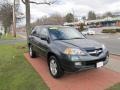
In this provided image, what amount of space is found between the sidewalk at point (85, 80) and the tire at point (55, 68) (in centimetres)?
17

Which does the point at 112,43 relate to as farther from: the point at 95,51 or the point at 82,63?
the point at 82,63

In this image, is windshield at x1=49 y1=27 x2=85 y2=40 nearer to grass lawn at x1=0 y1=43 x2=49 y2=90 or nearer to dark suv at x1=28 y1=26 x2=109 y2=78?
dark suv at x1=28 y1=26 x2=109 y2=78

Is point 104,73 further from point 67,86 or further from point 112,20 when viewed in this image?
point 112,20

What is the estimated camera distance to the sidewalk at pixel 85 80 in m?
5.80

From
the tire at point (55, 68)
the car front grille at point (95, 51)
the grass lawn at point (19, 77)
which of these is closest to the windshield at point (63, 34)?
the tire at point (55, 68)

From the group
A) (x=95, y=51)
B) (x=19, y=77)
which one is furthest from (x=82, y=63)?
(x=19, y=77)

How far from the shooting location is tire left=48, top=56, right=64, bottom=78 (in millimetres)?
6238

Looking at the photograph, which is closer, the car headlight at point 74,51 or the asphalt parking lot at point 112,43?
the car headlight at point 74,51

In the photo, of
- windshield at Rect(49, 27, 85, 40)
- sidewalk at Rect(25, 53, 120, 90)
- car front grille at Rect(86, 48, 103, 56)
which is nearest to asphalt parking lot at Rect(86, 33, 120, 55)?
windshield at Rect(49, 27, 85, 40)

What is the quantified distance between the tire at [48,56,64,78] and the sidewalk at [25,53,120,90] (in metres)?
0.17

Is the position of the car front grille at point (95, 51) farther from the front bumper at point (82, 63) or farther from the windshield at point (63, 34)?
the windshield at point (63, 34)

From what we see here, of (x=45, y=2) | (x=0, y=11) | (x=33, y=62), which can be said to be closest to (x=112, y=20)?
Result: (x=0, y=11)

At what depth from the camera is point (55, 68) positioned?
6.44 m

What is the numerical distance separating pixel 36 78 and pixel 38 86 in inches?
29.3
